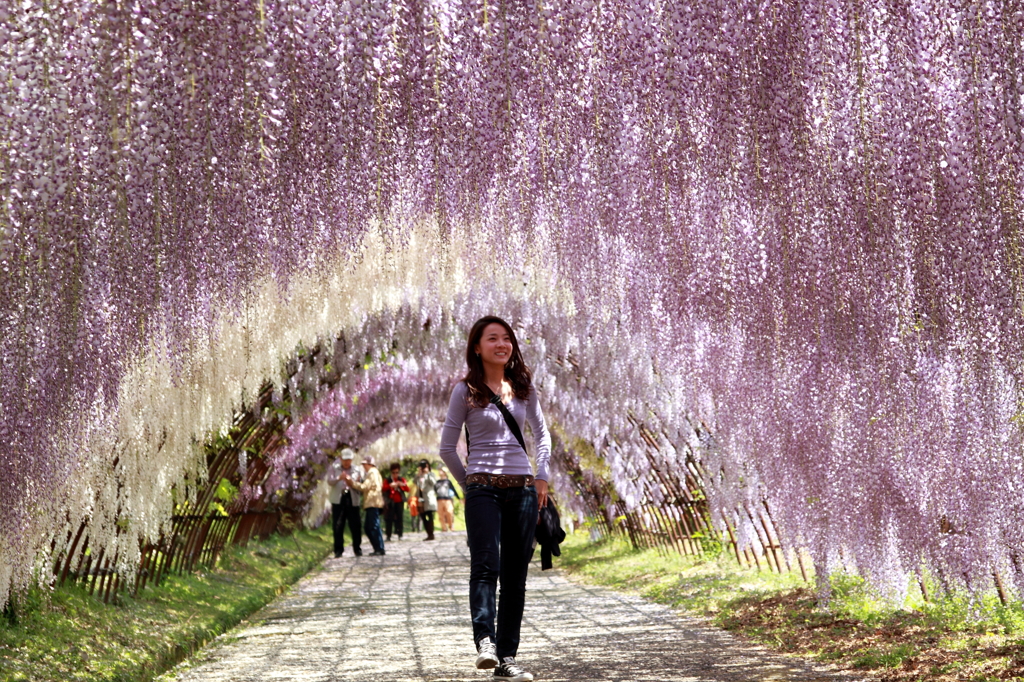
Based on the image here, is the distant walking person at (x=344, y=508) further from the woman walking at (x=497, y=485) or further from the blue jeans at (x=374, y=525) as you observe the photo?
the woman walking at (x=497, y=485)

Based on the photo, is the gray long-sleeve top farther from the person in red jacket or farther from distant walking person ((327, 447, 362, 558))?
the person in red jacket

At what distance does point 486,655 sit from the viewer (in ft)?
14.4

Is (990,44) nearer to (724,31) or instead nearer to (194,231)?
(724,31)

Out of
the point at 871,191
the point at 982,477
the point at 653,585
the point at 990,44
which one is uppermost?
the point at 990,44

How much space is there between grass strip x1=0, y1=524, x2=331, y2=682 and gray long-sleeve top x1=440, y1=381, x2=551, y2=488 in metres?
2.11

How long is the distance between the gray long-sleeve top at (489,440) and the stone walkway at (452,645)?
109 centimetres

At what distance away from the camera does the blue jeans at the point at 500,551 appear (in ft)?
15.0

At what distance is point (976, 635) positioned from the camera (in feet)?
18.2

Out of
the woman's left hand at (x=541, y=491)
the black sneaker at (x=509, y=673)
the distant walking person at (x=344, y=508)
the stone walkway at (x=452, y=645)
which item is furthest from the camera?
the distant walking person at (x=344, y=508)

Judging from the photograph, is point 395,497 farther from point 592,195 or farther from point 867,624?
point 592,195

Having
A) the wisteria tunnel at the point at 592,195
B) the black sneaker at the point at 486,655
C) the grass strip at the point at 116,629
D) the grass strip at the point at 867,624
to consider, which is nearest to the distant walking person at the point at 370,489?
the grass strip at the point at 116,629

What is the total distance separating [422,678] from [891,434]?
2.83m

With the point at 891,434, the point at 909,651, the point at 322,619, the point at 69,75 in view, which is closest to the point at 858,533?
the point at 891,434

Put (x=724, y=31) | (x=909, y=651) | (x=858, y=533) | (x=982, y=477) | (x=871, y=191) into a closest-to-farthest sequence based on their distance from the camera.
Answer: (x=724, y=31), (x=871, y=191), (x=909, y=651), (x=982, y=477), (x=858, y=533)
